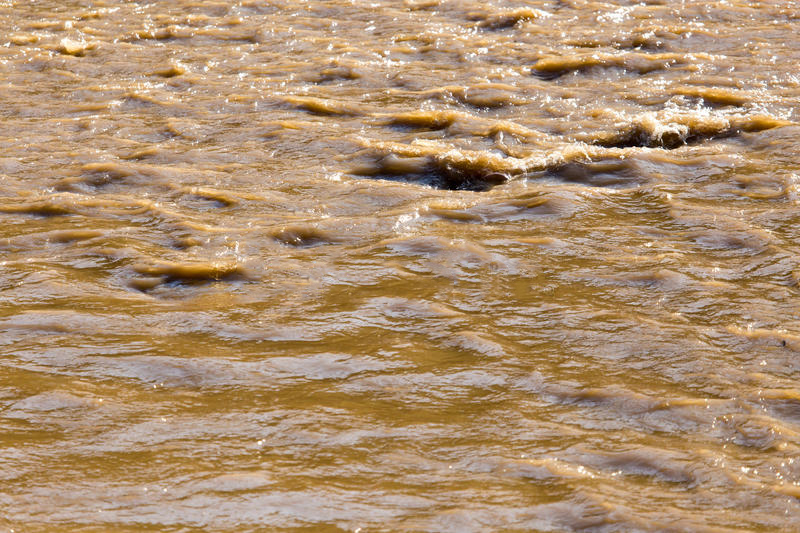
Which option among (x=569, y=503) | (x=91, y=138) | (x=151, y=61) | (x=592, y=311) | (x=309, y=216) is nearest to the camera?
(x=569, y=503)

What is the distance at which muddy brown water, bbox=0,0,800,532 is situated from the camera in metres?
2.63

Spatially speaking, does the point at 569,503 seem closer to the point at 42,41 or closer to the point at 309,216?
the point at 309,216

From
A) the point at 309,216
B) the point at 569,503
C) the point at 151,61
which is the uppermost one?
the point at 151,61

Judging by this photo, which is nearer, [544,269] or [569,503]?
[569,503]

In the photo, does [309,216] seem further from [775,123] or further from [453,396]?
[775,123]

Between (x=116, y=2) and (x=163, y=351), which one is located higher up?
(x=116, y=2)

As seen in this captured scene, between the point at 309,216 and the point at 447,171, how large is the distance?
1.02 meters

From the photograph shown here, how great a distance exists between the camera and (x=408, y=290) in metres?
3.86

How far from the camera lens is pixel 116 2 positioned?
9.73 meters

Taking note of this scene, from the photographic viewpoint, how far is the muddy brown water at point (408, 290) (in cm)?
263

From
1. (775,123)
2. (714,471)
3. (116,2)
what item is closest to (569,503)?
(714,471)

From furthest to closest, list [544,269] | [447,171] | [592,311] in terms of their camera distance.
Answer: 1. [447,171]
2. [544,269]
3. [592,311]

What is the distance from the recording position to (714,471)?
2.65 m

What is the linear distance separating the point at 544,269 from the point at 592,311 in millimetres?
448
